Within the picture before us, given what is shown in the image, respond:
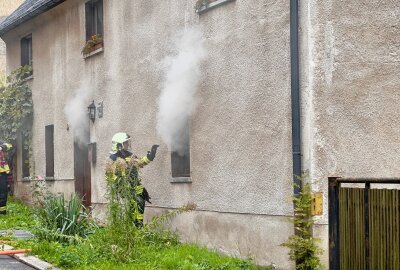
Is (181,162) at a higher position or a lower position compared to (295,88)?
lower

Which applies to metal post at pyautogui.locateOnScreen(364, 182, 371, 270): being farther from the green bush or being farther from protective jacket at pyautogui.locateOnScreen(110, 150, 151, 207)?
the green bush

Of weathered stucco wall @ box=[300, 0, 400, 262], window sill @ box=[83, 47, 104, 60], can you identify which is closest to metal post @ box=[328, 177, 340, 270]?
weathered stucco wall @ box=[300, 0, 400, 262]

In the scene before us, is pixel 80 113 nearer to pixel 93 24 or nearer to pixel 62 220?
pixel 93 24

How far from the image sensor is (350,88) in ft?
30.6

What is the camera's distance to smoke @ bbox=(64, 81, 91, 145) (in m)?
16.6

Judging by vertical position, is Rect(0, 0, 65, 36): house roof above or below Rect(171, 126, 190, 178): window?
above

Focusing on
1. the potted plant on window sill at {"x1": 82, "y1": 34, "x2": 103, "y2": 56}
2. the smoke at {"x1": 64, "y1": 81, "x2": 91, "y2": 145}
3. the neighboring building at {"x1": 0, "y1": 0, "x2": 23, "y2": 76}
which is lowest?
the smoke at {"x1": 64, "y1": 81, "x2": 91, "y2": 145}

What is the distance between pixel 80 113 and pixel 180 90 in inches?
212

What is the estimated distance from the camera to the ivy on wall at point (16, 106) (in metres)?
20.3

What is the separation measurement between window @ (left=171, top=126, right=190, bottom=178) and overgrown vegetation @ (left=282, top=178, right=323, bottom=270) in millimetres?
3666

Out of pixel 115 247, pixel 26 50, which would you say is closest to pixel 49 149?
pixel 26 50

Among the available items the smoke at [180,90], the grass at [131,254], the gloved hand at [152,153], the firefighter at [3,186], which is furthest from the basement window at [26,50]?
the grass at [131,254]

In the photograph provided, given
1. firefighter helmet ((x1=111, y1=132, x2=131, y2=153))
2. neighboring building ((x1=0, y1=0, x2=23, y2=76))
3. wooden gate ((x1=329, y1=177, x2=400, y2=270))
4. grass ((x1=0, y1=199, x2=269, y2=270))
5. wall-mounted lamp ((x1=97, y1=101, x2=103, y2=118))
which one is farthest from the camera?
neighboring building ((x1=0, y1=0, x2=23, y2=76))

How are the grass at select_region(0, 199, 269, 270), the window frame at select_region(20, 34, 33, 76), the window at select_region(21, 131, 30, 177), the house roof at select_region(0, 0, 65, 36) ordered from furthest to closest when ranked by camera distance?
the window frame at select_region(20, 34, 33, 76), the window at select_region(21, 131, 30, 177), the house roof at select_region(0, 0, 65, 36), the grass at select_region(0, 199, 269, 270)
